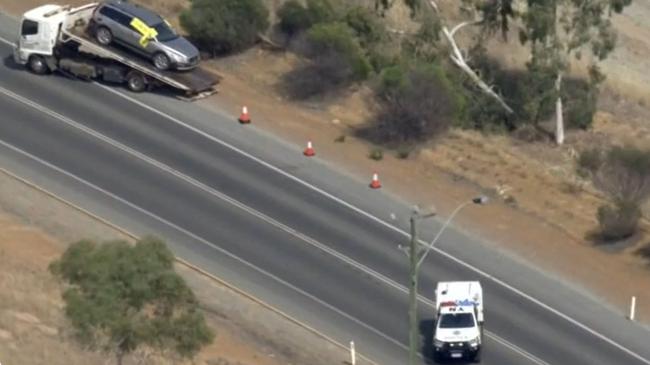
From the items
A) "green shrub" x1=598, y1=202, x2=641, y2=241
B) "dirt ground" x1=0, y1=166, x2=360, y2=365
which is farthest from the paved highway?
"green shrub" x1=598, y1=202, x2=641, y2=241

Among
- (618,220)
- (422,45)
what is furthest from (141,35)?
(618,220)

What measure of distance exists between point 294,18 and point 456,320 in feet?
75.8

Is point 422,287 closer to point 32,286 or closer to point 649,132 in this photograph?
point 32,286

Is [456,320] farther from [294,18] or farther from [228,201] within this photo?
[294,18]

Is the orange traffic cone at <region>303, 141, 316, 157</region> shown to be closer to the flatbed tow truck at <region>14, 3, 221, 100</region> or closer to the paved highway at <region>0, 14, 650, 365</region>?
the paved highway at <region>0, 14, 650, 365</region>

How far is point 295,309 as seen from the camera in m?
54.0

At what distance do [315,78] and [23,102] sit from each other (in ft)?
35.8

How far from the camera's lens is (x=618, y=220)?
59.3m

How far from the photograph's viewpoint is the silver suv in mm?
63781

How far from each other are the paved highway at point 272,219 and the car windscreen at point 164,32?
208 cm

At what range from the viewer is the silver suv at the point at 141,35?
63781 mm

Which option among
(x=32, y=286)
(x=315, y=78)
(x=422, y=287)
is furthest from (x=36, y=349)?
(x=315, y=78)

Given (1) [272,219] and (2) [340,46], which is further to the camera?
(2) [340,46]

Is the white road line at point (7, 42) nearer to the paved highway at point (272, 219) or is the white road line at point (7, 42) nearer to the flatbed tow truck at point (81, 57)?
the paved highway at point (272, 219)
